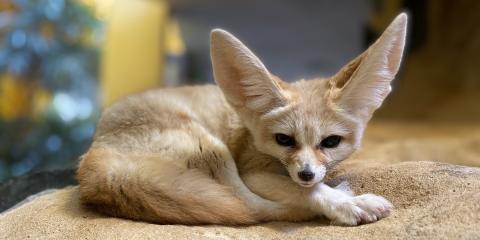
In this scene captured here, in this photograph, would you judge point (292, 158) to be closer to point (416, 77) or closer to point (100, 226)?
point (100, 226)

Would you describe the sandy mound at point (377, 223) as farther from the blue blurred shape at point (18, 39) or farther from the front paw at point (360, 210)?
the blue blurred shape at point (18, 39)

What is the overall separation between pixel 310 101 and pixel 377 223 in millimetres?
508

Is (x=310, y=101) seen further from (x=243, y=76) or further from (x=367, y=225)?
(x=367, y=225)

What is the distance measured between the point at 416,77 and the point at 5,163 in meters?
6.07

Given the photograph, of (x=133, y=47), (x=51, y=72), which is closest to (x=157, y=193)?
(x=51, y=72)

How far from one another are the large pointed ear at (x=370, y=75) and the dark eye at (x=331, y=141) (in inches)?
4.4

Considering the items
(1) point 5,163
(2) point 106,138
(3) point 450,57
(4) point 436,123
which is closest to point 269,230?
(2) point 106,138

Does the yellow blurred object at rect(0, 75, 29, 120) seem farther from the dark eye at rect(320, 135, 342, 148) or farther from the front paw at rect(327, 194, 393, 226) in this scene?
the front paw at rect(327, 194, 393, 226)

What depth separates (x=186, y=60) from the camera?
706 centimetres

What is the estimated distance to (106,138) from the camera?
6.56 ft

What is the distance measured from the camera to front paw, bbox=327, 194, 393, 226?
162cm

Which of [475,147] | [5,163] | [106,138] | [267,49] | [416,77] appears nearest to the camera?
[106,138]

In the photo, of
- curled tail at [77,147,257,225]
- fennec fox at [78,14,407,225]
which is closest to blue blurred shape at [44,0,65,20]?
fennec fox at [78,14,407,225]

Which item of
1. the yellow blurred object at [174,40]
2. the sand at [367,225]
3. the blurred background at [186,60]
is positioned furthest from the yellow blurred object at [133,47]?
the sand at [367,225]
